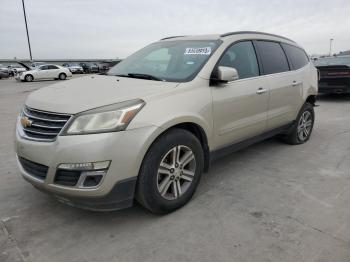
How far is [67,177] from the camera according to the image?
2.41 metres

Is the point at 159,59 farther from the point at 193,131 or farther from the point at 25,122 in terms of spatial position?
the point at 25,122

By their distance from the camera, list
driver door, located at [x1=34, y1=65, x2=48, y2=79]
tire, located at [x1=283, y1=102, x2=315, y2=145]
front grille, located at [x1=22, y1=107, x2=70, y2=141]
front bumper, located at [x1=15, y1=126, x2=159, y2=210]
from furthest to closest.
A: 1. driver door, located at [x1=34, y1=65, x2=48, y2=79]
2. tire, located at [x1=283, y1=102, x2=315, y2=145]
3. front grille, located at [x1=22, y1=107, x2=70, y2=141]
4. front bumper, located at [x1=15, y1=126, x2=159, y2=210]

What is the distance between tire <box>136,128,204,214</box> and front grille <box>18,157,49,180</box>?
2.60 feet

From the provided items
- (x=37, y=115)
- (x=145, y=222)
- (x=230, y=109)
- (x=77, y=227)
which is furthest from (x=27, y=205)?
(x=230, y=109)

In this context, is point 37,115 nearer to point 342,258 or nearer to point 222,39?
point 222,39

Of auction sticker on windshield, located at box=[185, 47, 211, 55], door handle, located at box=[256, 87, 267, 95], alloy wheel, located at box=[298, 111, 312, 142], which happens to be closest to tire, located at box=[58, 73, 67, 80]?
alloy wheel, located at box=[298, 111, 312, 142]

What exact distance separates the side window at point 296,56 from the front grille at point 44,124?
11.9ft

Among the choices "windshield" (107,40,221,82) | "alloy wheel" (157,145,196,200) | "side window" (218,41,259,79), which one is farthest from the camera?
"side window" (218,41,259,79)

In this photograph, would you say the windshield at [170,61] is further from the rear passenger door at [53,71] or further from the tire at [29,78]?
the rear passenger door at [53,71]

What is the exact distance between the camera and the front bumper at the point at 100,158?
231 centimetres

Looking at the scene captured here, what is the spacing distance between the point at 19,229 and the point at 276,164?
3205 millimetres

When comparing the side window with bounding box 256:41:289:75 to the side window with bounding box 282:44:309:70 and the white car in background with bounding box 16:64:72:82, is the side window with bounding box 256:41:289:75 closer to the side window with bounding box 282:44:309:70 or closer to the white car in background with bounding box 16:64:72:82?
the side window with bounding box 282:44:309:70

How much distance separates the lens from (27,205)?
3068 millimetres

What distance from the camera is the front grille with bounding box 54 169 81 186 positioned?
2.38 m
